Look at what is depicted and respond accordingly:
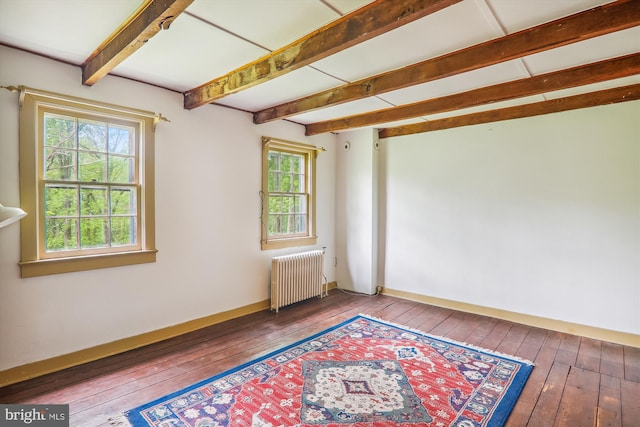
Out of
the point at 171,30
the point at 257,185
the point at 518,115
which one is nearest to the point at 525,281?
the point at 518,115

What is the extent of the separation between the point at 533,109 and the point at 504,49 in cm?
194

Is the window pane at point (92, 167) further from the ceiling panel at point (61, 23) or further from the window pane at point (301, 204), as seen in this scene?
the window pane at point (301, 204)

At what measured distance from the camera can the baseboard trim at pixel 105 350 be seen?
2611 mm

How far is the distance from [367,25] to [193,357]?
3038 millimetres

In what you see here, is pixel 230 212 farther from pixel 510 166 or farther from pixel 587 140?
pixel 587 140

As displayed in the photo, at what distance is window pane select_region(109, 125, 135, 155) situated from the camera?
3.16 meters

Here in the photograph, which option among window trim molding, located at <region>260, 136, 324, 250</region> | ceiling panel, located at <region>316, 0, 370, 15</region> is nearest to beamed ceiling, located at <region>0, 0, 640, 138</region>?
ceiling panel, located at <region>316, 0, 370, 15</region>

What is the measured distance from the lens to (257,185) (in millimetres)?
4352

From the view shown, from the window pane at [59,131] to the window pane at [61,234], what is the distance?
0.65 meters

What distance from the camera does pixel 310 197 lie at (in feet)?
16.8

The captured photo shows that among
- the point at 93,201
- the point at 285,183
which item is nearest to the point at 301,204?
the point at 285,183

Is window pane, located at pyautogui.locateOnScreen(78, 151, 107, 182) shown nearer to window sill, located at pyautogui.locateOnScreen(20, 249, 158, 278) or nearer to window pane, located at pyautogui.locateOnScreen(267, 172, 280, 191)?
window sill, located at pyautogui.locateOnScreen(20, 249, 158, 278)

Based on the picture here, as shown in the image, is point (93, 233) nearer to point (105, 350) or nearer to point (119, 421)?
point (105, 350)

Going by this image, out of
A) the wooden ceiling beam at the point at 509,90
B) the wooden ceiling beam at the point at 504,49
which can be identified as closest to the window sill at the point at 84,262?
the wooden ceiling beam at the point at 504,49
